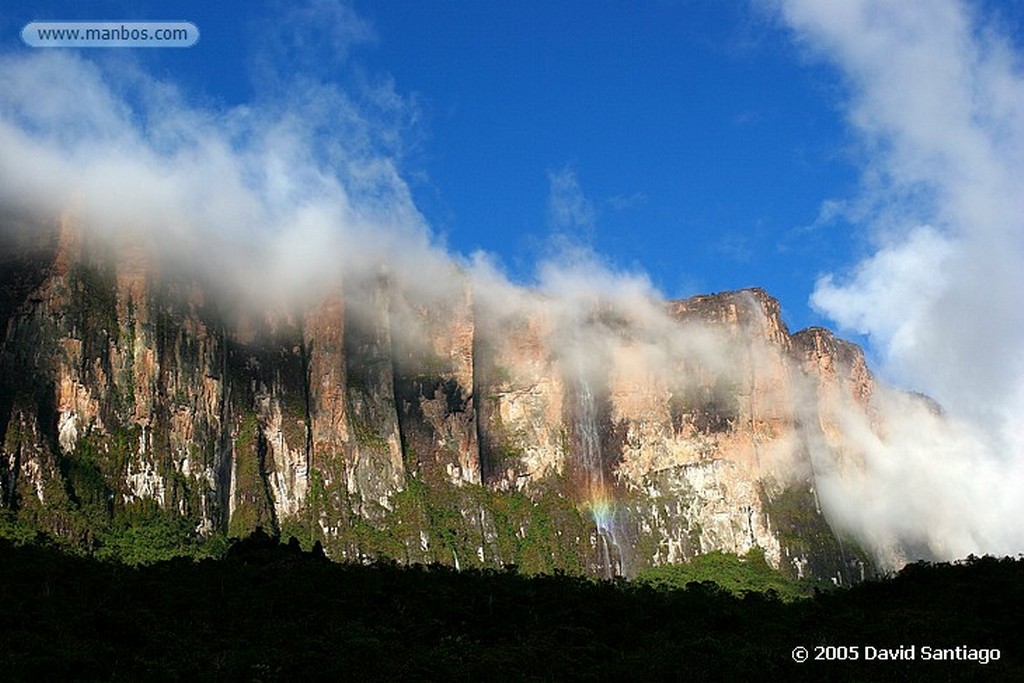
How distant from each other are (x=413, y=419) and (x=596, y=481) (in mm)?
30340

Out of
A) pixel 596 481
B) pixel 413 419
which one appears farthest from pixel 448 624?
pixel 596 481

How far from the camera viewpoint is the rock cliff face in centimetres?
12900

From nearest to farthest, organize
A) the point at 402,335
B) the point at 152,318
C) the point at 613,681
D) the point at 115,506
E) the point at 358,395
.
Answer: the point at 613,681 → the point at 115,506 → the point at 152,318 → the point at 358,395 → the point at 402,335

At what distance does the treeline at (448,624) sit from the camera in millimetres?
31969

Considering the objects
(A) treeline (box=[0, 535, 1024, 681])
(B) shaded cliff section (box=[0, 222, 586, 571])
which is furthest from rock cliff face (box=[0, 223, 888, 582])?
(A) treeline (box=[0, 535, 1024, 681])

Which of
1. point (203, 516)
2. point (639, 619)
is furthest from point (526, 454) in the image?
point (639, 619)

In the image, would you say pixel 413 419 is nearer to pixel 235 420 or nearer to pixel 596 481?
pixel 235 420

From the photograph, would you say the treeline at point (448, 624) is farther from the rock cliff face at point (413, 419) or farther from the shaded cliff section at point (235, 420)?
the rock cliff face at point (413, 419)

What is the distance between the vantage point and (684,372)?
17450 centimetres

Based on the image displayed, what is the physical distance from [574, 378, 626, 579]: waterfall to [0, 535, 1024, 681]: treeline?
339ft

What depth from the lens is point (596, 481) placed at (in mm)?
165750

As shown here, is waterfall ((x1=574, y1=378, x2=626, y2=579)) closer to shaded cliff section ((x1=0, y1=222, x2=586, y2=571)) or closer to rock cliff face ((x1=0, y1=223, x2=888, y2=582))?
rock cliff face ((x1=0, y1=223, x2=888, y2=582))

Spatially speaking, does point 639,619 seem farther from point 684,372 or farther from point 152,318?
point 684,372

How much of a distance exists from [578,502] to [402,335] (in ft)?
127
